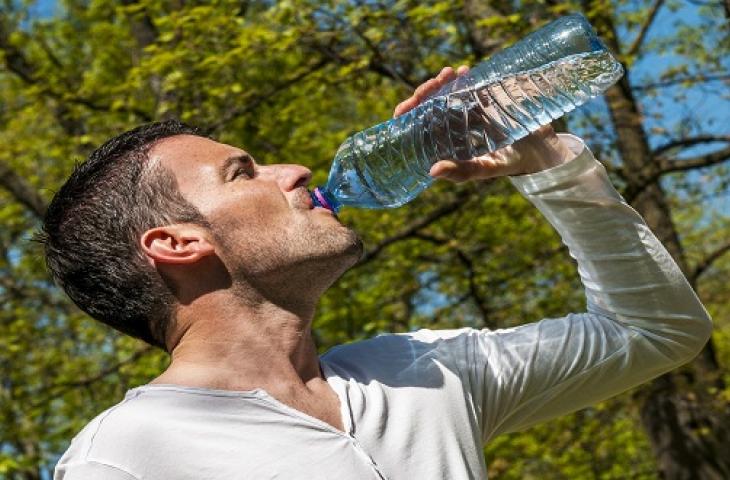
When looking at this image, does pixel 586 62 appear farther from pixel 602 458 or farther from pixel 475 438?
pixel 602 458

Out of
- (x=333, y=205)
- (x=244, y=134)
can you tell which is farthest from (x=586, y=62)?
(x=244, y=134)

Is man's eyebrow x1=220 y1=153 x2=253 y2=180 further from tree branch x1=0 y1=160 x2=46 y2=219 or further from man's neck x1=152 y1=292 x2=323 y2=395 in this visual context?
tree branch x1=0 y1=160 x2=46 y2=219

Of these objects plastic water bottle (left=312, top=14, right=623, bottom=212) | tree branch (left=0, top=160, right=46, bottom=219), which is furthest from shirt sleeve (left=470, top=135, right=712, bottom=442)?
tree branch (left=0, top=160, right=46, bottom=219)

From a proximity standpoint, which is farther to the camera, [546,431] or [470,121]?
[546,431]

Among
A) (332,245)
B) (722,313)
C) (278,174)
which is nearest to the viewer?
(332,245)

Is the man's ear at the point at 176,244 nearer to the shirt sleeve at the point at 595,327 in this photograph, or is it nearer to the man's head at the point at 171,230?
the man's head at the point at 171,230

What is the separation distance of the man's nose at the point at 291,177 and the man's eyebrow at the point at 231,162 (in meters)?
0.06

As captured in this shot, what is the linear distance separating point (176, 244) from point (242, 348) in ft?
0.80

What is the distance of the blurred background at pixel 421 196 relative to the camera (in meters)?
6.33

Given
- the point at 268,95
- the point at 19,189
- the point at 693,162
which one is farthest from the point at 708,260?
the point at 19,189

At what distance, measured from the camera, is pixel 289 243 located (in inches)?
77.2

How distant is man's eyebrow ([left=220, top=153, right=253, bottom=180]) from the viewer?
2062mm

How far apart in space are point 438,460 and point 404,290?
6.25 metres

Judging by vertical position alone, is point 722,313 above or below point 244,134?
below
